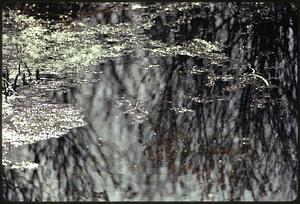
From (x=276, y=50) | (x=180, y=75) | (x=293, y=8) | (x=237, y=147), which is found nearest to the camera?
(x=237, y=147)

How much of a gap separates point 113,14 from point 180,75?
859 mm

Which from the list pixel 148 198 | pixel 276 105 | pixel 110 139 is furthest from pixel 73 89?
pixel 276 105

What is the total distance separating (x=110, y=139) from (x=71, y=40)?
994mm

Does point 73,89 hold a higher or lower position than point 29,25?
lower

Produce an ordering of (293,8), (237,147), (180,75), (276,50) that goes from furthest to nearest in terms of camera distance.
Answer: (293,8), (276,50), (180,75), (237,147)

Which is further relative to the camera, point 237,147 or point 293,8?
point 293,8

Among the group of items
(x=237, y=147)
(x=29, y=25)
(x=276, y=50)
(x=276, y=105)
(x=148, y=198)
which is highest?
(x=29, y=25)

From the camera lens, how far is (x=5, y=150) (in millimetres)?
2473

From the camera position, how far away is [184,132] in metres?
2.55

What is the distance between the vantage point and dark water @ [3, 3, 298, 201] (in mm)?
2291

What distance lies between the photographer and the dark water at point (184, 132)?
229 centimetres

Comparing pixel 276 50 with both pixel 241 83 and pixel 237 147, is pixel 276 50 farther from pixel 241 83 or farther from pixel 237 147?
pixel 237 147

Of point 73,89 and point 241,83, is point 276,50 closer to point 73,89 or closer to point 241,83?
point 241,83

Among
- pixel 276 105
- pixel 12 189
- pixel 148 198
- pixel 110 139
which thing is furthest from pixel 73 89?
pixel 276 105
